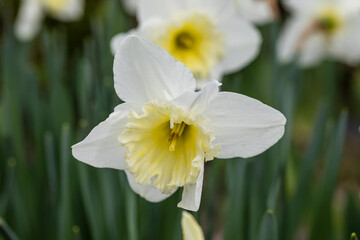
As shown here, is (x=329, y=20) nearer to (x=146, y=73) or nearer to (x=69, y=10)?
(x=69, y=10)

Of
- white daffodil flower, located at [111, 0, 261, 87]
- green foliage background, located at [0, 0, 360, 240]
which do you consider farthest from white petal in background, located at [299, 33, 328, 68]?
white daffodil flower, located at [111, 0, 261, 87]

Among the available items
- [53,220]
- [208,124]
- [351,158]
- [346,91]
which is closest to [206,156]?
[208,124]

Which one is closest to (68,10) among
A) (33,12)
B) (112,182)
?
(33,12)

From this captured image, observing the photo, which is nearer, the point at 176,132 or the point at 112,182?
the point at 176,132

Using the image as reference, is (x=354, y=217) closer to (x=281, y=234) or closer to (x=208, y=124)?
(x=281, y=234)

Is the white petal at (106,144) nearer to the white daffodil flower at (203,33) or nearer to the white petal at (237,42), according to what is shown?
the white daffodil flower at (203,33)

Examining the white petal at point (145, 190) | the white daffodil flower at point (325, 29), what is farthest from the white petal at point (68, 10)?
the white petal at point (145, 190)

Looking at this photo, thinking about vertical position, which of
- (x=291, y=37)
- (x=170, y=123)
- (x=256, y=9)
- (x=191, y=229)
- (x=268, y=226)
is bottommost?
(x=268, y=226)

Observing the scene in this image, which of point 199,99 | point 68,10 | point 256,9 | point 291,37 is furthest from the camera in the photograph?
point 68,10
